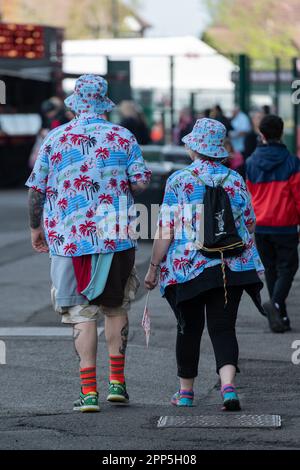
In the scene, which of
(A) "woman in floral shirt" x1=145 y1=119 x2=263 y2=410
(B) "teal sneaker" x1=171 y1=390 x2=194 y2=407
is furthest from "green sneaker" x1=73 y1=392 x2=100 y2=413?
(A) "woman in floral shirt" x1=145 y1=119 x2=263 y2=410

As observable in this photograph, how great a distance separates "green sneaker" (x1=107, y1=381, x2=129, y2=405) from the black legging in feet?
1.21

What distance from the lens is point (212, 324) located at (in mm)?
7625

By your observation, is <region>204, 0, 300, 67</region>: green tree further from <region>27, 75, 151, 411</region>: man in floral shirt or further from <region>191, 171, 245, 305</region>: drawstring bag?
<region>191, 171, 245, 305</region>: drawstring bag

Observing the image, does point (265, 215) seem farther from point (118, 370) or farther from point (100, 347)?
point (118, 370)

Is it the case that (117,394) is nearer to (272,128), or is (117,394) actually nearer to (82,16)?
(272,128)

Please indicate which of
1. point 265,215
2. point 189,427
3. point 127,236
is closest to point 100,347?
point 265,215

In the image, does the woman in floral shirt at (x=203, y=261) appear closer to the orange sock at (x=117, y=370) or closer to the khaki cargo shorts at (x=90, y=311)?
the khaki cargo shorts at (x=90, y=311)

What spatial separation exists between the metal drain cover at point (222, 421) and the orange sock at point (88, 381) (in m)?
0.51

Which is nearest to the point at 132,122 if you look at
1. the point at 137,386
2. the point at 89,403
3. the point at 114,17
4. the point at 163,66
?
the point at 137,386

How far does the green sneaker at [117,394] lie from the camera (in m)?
7.75

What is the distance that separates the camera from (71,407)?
7.75 meters

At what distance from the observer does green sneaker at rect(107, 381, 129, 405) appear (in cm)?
775

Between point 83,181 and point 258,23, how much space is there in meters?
57.7

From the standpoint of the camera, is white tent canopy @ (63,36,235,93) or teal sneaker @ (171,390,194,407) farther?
white tent canopy @ (63,36,235,93)
